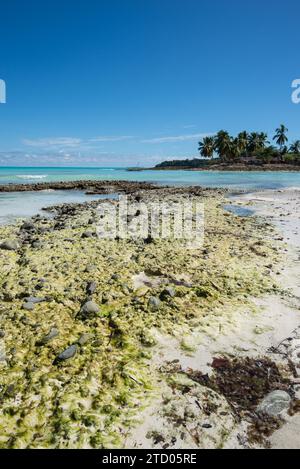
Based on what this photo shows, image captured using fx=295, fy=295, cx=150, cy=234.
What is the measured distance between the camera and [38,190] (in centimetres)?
3177

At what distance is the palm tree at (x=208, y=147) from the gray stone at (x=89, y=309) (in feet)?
396

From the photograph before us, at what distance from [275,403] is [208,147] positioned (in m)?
123

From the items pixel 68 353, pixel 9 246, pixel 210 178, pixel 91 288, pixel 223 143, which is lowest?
pixel 68 353

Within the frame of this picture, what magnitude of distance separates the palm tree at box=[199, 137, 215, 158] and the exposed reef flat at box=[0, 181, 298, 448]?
385 feet

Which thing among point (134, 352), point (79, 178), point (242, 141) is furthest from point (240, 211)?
point (242, 141)

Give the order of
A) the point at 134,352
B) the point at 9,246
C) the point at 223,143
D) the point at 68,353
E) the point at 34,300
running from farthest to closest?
the point at 223,143, the point at 9,246, the point at 34,300, the point at 134,352, the point at 68,353

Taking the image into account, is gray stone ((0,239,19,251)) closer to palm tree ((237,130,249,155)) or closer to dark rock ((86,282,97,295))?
dark rock ((86,282,97,295))

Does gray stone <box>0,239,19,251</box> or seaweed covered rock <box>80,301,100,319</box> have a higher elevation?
gray stone <box>0,239,19,251</box>

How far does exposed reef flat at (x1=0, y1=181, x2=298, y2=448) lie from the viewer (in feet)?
9.88

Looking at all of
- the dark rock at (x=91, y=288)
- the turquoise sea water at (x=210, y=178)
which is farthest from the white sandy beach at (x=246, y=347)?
the turquoise sea water at (x=210, y=178)

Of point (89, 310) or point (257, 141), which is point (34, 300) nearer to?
point (89, 310)

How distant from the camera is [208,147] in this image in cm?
11869

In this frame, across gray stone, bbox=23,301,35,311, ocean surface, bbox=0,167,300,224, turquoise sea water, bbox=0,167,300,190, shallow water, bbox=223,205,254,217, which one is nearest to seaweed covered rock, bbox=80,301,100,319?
gray stone, bbox=23,301,35,311
